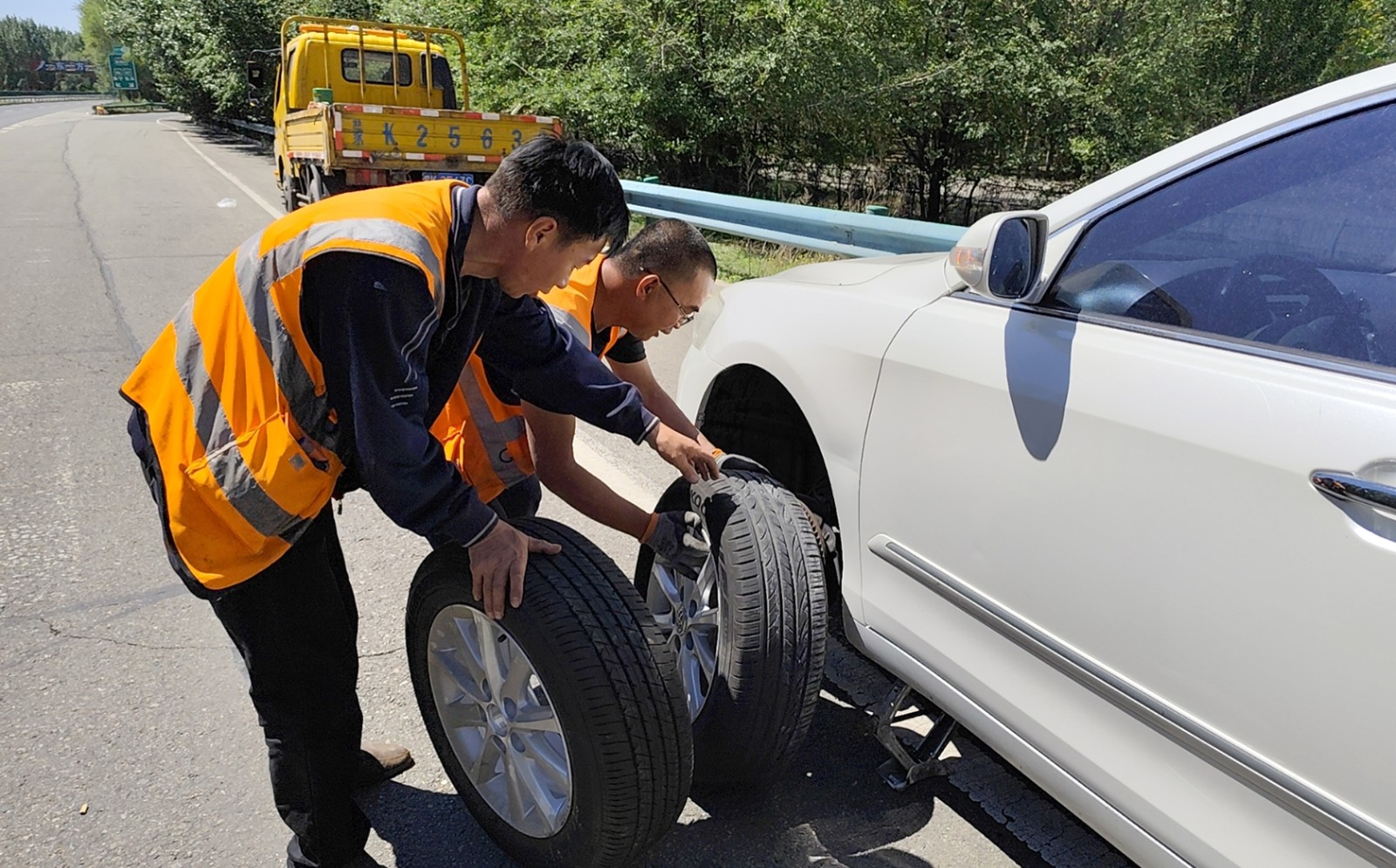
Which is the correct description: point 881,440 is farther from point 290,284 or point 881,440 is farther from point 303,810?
point 303,810

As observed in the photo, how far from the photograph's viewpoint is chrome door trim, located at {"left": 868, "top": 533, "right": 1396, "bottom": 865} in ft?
4.75

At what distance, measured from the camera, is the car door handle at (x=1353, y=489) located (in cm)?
141

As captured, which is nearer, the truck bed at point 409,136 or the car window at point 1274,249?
the car window at point 1274,249

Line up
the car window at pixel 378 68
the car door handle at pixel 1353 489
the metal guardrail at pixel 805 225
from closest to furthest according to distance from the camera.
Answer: the car door handle at pixel 1353 489 < the metal guardrail at pixel 805 225 < the car window at pixel 378 68

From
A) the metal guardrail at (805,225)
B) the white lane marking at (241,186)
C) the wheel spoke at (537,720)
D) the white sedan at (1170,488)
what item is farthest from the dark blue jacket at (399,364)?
the white lane marking at (241,186)

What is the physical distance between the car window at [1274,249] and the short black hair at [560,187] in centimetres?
97

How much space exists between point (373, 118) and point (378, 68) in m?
3.62

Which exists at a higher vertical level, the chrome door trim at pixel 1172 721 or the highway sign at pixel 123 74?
the highway sign at pixel 123 74

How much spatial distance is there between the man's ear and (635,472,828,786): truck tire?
92 centimetres

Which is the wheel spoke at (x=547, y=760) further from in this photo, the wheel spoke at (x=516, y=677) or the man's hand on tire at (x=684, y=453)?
the man's hand on tire at (x=684, y=453)

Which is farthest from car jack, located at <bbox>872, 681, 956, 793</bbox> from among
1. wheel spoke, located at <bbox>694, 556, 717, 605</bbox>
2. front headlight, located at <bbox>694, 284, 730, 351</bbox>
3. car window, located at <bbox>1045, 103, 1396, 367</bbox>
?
front headlight, located at <bbox>694, 284, 730, 351</bbox>

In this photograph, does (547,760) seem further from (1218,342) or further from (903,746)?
(1218,342)

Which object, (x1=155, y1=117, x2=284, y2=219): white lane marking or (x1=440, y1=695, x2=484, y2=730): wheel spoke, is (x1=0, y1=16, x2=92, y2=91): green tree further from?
(x1=440, y1=695, x2=484, y2=730): wheel spoke

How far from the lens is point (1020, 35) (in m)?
11.5
